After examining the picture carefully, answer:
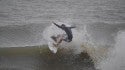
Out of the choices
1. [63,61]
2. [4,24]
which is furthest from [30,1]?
[63,61]

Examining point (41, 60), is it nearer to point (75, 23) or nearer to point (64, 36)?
point (64, 36)

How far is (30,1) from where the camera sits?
25844 millimetres

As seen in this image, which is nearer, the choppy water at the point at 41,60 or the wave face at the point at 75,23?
the choppy water at the point at 41,60

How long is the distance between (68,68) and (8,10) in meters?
8.85

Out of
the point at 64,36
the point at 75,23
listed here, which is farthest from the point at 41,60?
the point at 75,23

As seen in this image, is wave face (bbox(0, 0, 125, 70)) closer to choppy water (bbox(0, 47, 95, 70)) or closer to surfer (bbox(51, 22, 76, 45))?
choppy water (bbox(0, 47, 95, 70))

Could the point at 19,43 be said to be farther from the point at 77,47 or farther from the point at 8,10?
the point at 8,10

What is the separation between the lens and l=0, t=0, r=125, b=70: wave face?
61.5 feet

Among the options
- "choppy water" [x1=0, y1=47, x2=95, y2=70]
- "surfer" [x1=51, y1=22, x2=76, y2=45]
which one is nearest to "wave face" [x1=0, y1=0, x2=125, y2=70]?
"choppy water" [x1=0, y1=47, x2=95, y2=70]

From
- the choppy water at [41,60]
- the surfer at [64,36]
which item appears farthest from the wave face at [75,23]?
the surfer at [64,36]

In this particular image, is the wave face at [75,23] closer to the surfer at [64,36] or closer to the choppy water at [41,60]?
the choppy water at [41,60]

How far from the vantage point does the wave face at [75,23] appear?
18755mm

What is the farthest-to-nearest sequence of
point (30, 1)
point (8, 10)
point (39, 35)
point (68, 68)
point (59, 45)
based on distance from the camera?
point (30, 1) → point (8, 10) → point (39, 35) → point (59, 45) → point (68, 68)

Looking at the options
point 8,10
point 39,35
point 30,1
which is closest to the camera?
point 39,35
